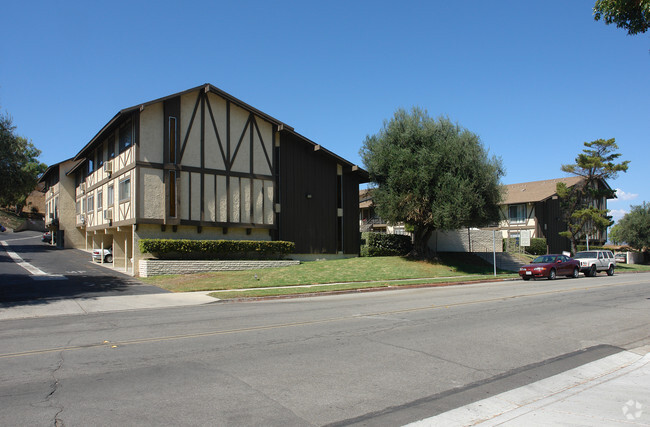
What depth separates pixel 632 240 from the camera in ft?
174

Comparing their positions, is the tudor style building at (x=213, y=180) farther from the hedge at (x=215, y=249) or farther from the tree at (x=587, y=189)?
the tree at (x=587, y=189)

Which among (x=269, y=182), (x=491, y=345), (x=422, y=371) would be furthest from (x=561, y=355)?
(x=269, y=182)

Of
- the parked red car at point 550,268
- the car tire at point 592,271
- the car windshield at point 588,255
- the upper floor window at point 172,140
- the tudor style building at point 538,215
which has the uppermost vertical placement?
the upper floor window at point 172,140

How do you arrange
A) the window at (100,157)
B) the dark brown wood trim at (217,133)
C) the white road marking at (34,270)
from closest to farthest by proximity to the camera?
the white road marking at (34,270) < the dark brown wood trim at (217,133) < the window at (100,157)

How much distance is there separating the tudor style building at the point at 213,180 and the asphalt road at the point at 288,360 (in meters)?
13.5

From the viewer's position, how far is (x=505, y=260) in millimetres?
37906

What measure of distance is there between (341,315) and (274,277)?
1145 centimetres

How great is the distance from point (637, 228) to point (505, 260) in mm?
24431

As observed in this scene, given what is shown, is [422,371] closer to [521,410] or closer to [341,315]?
[521,410]

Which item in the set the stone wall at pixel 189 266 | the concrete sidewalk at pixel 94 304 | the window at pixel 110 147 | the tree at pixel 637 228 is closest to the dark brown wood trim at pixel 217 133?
the stone wall at pixel 189 266

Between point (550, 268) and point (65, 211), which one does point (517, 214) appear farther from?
point (65, 211)

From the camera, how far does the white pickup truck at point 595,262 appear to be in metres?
30.2

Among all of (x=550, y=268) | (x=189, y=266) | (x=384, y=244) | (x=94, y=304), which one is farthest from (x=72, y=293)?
(x=550, y=268)

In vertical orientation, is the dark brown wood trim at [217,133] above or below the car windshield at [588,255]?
above
